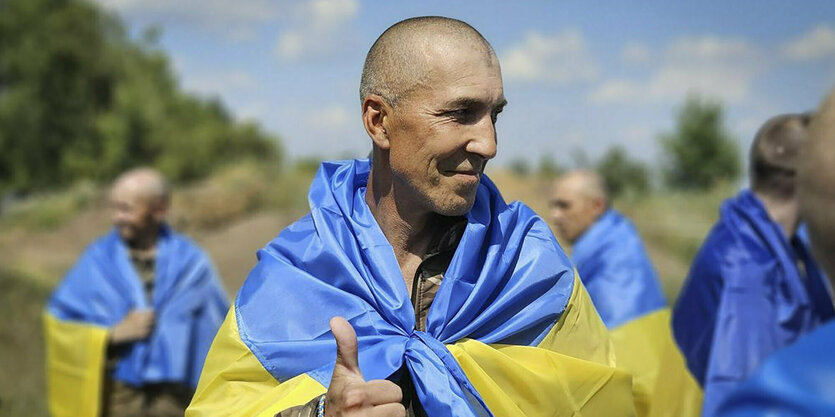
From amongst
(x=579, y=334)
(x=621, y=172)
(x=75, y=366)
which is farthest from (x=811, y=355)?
(x=621, y=172)

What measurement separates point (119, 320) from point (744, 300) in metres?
4.05

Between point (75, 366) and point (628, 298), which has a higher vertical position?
point (628, 298)

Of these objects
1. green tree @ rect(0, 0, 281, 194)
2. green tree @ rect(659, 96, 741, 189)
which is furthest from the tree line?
green tree @ rect(0, 0, 281, 194)

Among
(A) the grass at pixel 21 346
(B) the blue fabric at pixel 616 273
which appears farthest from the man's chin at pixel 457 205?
(A) the grass at pixel 21 346

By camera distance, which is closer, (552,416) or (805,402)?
(805,402)

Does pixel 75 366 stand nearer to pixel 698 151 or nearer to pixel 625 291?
pixel 625 291

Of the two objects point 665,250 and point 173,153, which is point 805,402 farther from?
point 173,153

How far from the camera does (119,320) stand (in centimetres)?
677

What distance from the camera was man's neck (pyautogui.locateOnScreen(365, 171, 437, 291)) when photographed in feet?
10.1

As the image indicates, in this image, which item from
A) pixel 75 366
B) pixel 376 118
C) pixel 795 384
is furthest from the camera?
pixel 75 366

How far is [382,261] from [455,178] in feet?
1.07

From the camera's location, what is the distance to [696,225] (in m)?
17.5

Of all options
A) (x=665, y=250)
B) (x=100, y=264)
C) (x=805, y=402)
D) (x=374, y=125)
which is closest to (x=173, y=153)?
(x=665, y=250)

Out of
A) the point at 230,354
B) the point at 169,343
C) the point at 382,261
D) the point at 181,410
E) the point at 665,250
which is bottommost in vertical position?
the point at 665,250
